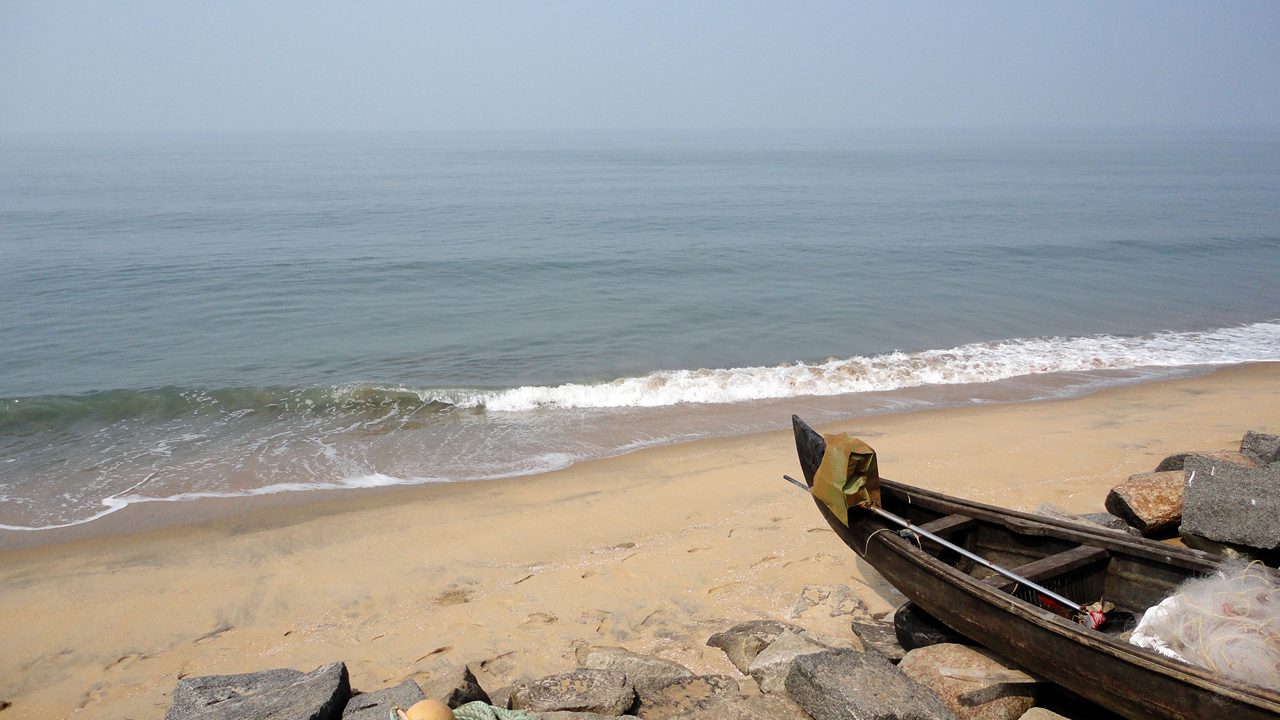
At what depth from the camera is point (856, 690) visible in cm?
421

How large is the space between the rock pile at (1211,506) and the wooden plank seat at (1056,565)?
3.06ft

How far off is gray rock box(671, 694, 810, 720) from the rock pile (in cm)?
342

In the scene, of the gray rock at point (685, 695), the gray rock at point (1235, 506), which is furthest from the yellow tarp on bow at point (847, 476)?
the gray rock at point (1235, 506)

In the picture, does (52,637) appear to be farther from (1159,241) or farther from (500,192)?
(500,192)

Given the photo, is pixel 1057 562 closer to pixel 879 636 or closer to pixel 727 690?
pixel 879 636

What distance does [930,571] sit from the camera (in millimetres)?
5180

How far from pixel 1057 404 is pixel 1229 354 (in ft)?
17.8

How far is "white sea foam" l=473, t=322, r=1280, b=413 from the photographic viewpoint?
41.5ft

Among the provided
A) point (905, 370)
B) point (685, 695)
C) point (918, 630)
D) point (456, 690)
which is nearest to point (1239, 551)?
point (918, 630)

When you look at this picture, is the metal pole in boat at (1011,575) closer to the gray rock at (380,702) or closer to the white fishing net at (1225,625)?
the white fishing net at (1225,625)

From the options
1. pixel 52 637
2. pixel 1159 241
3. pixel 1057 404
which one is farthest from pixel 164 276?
pixel 1159 241

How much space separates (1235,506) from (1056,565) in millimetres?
1468

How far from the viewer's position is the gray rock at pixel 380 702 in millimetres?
4098

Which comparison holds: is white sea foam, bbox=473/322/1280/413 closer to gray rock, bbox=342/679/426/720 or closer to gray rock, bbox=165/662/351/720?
gray rock, bbox=165/662/351/720
